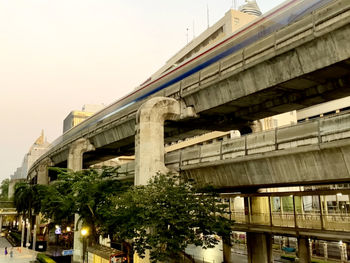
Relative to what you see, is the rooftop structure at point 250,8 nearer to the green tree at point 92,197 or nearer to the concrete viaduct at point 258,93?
the concrete viaduct at point 258,93

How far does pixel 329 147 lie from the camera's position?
13406 mm

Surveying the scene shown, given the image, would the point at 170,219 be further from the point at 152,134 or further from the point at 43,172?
the point at 43,172

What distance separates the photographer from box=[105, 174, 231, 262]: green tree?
1639 centimetres

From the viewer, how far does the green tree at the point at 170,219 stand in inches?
645

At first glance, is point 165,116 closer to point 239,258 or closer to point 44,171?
point 239,258

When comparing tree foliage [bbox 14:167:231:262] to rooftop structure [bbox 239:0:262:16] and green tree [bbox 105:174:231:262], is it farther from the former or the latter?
rooftop structure [bbox 239:0:262:16]

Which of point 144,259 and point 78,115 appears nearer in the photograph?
point 144,259

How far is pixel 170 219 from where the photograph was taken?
53.6ft

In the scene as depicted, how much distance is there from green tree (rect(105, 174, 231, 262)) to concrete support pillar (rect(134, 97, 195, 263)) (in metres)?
3.00

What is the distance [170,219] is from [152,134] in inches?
304

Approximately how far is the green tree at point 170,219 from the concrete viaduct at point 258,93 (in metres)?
2.26

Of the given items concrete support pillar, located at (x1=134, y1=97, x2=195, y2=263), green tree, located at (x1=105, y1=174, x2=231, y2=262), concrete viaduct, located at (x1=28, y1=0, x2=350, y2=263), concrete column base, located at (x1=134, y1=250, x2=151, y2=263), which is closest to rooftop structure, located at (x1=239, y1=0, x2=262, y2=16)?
concrete viaduct, located at (x1=28, y1=0, x2=350, y2=263)

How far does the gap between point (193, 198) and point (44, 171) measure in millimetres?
44085

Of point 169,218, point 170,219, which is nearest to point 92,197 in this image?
point 170,219
